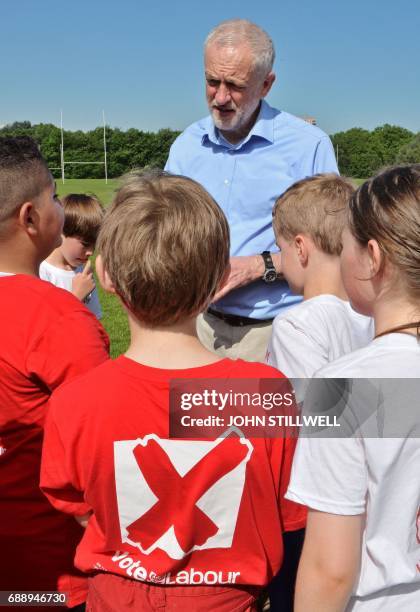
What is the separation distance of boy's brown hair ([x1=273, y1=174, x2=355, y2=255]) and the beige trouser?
3.31 ft

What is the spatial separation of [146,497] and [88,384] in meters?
0.31

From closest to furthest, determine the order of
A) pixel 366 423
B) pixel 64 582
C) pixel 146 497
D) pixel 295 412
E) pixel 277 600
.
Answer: pixel 366 423, pixel 146 497, pixel 295 412, pixel 64 582, pixel 277 600

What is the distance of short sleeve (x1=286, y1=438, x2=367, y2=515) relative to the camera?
143cm

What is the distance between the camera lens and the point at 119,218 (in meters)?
1.64

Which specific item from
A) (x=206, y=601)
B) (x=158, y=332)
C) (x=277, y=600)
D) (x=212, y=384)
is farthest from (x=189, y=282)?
(x=277, y=600)

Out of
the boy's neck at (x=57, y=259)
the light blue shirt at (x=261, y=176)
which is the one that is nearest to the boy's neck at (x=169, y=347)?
the light blue shirt at (x=261, y=176)

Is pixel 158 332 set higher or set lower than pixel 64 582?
higher

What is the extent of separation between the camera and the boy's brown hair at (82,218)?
4.52 metres

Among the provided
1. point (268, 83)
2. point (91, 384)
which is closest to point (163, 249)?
point (91, 384)

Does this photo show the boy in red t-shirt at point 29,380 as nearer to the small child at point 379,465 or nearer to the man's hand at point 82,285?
the small child at point 379,465

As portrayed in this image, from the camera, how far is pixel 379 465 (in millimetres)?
1428

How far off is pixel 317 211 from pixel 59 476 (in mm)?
1569

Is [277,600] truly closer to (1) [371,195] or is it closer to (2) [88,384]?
(2) [88,384]

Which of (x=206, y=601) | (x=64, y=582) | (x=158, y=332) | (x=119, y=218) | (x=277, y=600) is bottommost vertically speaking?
(x=277, y=600)
